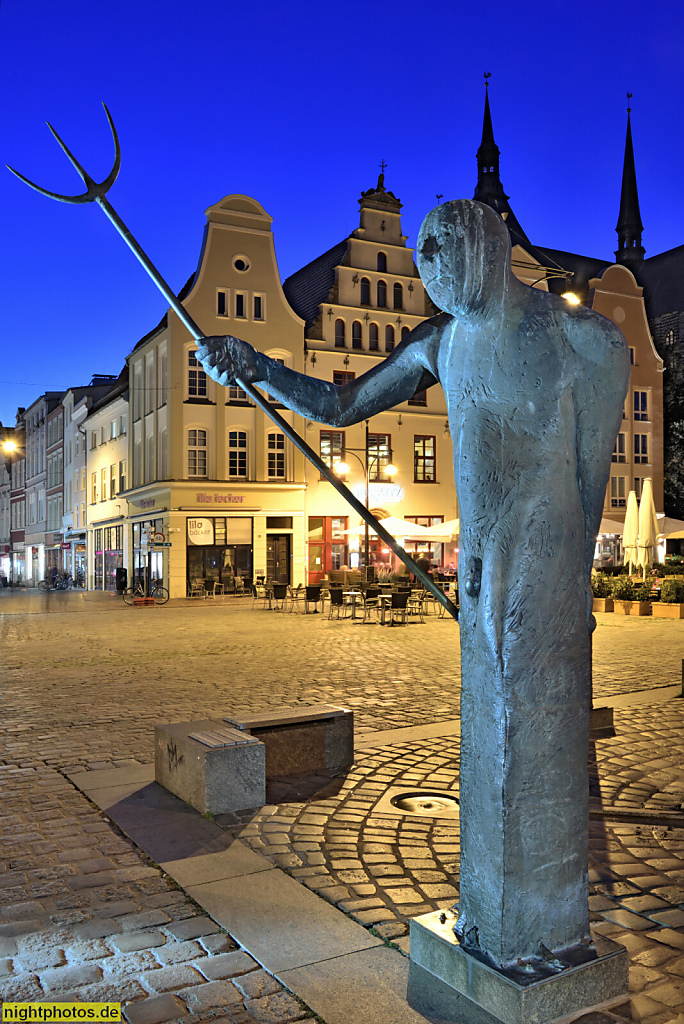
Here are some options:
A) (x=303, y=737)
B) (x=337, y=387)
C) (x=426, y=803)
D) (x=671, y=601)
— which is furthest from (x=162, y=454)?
(x=337, y=387)

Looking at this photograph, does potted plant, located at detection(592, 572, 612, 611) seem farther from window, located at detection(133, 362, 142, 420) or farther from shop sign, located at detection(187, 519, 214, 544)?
window, located at detection(133, 362, 142, 420)

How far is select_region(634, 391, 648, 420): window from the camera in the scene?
4412 centimetres

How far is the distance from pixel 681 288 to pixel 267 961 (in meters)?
61.6

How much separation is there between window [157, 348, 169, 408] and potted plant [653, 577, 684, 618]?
66.0ft

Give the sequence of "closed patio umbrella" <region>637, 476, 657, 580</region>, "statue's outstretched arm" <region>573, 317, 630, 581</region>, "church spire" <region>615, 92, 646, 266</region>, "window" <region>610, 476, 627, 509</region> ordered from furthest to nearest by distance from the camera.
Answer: "church spire" <region>615, 92, 646, 266</region> → "window" <region>610, 476, 627, 509</region> → "closed patio umbrella" <region>637, 476, 657, 580</region> → "statue's outstretched arm" <region>573, 317, 630, 581</region>

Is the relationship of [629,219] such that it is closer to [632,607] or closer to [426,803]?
[632,607]

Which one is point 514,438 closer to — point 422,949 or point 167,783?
point 422,949

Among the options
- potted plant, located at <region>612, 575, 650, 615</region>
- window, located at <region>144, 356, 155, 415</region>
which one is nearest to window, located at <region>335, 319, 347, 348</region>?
window, located at <region>144, 356, 155, 415</region>

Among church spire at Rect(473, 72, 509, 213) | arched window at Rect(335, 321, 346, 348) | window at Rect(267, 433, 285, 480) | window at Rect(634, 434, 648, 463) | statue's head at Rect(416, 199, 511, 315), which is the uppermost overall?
church spire at Rect(473, 72, 509, 213)

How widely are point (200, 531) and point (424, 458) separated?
10.4 metres

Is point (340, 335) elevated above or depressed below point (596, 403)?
above

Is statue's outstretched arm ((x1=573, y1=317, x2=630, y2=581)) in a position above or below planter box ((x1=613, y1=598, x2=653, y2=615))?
above

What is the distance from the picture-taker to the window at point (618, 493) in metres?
41.7

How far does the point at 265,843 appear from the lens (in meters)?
4.60
